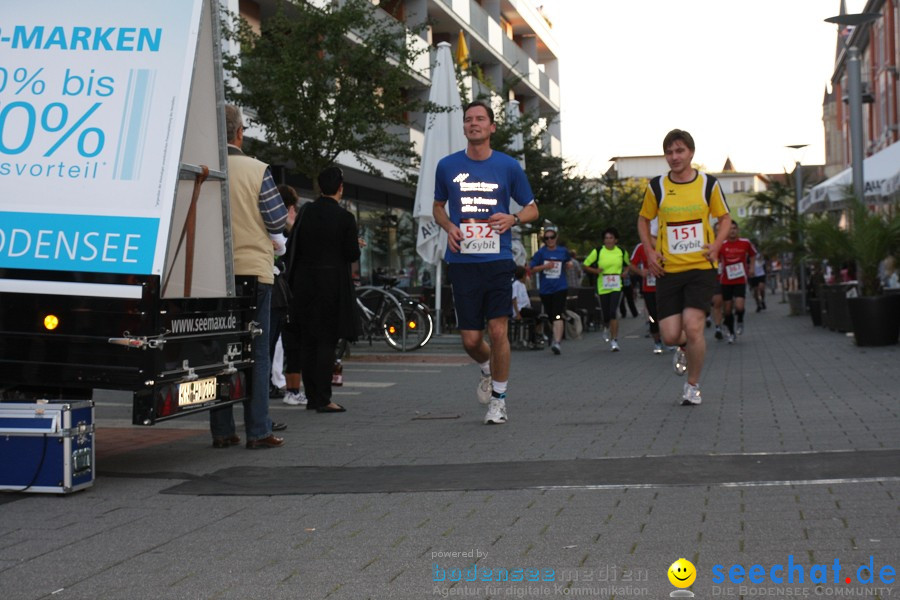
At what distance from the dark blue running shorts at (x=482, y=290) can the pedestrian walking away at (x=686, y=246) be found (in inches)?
58.7

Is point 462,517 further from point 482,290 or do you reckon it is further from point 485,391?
point 485,391

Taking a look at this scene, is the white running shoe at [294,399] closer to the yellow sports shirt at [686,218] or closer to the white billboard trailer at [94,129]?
the yellow sports shirt at [686,218]

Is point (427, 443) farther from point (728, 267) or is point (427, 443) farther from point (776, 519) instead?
point (728, 267)

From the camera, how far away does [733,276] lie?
19.6 meters

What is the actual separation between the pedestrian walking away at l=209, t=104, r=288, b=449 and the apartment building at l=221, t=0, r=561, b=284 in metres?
16.6

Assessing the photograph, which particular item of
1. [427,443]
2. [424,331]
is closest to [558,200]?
[424,331]

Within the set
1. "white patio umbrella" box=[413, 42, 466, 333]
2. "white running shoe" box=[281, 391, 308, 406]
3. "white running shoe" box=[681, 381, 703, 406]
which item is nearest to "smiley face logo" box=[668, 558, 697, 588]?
"white running shoe" box=[681, 381, 703, 406]

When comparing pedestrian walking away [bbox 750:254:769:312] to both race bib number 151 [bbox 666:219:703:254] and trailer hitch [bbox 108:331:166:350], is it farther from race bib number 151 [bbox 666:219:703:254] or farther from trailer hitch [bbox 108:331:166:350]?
trailer hitch [bbox 108:331:166:350]

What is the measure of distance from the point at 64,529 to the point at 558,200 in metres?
28.4

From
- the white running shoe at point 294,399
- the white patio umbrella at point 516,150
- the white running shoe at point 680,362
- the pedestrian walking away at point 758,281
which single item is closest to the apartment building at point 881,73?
the pedestrian walking away at point 758,281

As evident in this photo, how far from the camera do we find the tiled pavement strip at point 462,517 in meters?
4.20

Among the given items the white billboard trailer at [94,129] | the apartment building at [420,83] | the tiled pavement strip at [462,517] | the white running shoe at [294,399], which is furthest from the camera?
the apartment building at [420,83]

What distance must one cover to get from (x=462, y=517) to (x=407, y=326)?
1262 centimetres

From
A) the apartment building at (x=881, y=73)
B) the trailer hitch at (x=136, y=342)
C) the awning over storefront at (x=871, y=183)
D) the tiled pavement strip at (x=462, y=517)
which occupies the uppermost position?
the apartment building at (x=881, y=73)
